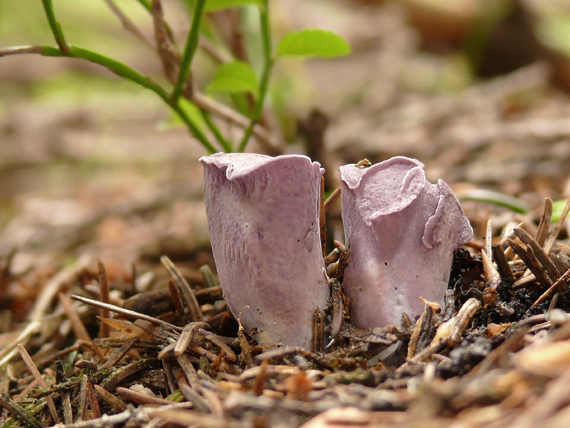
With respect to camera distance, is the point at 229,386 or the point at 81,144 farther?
the point at 81,144

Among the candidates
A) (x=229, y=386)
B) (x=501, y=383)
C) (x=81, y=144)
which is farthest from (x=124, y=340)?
(x=81, y=144)

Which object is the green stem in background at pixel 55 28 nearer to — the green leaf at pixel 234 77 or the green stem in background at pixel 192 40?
the green stem in background at pixel 192 40

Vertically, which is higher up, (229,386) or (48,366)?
(229,386)

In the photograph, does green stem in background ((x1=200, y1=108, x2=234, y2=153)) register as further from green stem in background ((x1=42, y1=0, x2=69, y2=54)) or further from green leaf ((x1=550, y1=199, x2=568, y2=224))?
green leaf ((x1=550, y1=199, x2=568, y2=224))

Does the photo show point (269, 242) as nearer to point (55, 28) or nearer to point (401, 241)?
point (401, 241)

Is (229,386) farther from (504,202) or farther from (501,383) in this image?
(504,202)

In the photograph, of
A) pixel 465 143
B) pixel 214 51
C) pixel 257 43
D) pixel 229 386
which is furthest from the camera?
pixel 257 43

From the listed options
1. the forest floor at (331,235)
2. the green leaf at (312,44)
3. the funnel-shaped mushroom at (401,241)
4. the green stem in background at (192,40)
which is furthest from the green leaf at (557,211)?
the green stem in background at (192,40)

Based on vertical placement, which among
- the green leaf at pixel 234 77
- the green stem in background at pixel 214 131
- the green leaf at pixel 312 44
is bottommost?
the green stem in background at pixel 214 131
